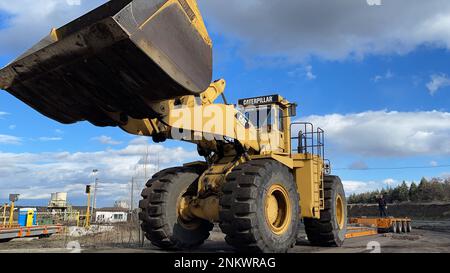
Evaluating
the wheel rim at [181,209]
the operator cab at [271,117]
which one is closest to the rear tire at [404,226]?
the operator cab at [271,117]

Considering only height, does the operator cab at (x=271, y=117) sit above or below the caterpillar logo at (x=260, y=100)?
below

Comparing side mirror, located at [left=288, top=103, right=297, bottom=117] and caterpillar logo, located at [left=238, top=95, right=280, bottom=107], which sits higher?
caterpillar logo, located at [left=238, top=95, right=280, bottom=107]

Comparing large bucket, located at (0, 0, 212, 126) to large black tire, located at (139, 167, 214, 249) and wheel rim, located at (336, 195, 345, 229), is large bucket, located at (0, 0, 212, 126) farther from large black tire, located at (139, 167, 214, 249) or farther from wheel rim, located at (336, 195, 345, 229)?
wheel rim, located at (336, 195, 345, 229)

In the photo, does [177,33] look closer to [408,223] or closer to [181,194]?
[181,194]

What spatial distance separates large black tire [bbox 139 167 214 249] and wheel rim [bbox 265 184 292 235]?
2.02m

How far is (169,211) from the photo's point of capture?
9820mm

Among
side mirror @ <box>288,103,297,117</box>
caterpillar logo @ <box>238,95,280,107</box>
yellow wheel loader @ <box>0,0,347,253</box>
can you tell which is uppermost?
caterpillar logo @ <box>238,95,280,107</box>

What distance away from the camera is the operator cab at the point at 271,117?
11.4 metres

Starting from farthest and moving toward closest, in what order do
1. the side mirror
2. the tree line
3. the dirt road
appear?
the tree line, the side mirror, the dirt road

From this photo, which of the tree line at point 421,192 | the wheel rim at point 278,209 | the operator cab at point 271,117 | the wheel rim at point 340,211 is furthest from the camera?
the tree line at point 421,192

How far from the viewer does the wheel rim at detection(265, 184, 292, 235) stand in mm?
9086

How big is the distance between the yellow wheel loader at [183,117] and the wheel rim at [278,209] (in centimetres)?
2

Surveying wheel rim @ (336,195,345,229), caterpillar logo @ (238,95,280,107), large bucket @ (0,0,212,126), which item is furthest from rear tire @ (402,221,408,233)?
large bucket @ (0,0,212,126)

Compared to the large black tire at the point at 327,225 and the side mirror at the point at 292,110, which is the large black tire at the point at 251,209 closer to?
the large black tire at the point at 327,225
